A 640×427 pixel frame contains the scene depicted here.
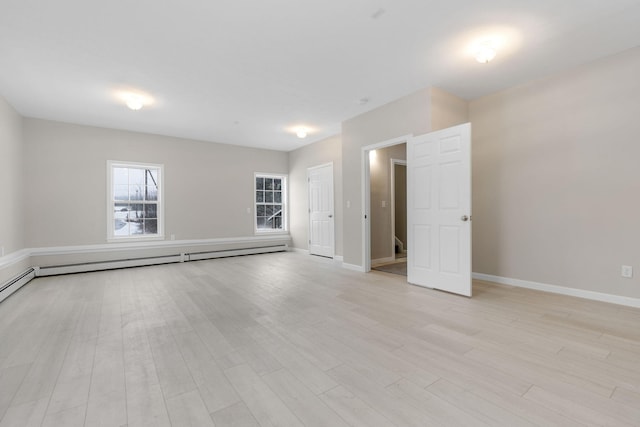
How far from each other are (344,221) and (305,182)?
233 cm

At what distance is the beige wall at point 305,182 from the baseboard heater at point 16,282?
510 cm

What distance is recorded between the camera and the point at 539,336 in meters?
2.36

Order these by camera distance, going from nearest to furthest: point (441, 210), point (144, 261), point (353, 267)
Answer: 1. point (441, 210)
2. point (353, 267)
3. point (144, 261)

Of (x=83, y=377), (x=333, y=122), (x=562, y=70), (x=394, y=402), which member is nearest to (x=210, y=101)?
(x=333, y=122)

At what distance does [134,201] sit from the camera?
Result: 5930mm

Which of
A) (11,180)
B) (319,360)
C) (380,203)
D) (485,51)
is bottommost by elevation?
(319,360)

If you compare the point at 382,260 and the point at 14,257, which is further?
the point at 382,260

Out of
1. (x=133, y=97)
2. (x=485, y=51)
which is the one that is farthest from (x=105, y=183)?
(x=485, y=51)

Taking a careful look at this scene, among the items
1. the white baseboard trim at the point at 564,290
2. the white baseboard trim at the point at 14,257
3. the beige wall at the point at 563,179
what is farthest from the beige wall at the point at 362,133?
the white baseboard trim at the point at 14,257

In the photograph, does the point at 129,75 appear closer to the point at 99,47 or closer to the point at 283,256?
the point at 99,47

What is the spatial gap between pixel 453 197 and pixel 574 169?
1462 millimetres

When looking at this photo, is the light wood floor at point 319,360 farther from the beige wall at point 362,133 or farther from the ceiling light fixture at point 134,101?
the ceiling light fixture at point 134,101

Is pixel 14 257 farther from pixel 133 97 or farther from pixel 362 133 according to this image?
pixel 362 133

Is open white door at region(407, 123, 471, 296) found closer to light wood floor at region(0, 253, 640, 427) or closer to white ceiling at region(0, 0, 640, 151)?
light wood floor at region(0, 253, 640, 427)
